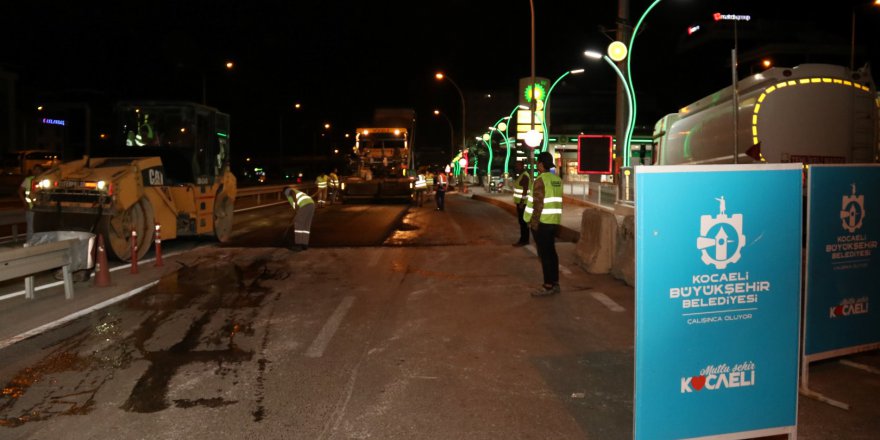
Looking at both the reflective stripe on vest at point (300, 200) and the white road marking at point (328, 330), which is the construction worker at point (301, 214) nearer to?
the reflective stripe on vest at point (300, 200)

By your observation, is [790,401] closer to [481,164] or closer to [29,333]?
[29,333]

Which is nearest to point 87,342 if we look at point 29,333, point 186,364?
point 29,333

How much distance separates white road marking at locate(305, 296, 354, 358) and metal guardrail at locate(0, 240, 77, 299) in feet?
11.9

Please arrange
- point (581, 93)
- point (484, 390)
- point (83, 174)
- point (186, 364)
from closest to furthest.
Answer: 1. point (484, 390)
2. point (186, 364)
3. point (83, 174)
4. point (581, 93)

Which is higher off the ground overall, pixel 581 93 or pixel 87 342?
pixel 581 93

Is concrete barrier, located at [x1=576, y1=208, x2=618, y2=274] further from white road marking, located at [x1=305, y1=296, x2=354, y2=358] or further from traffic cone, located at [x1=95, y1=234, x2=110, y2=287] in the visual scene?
traffic cone, located at [x1=95, y1=234, x2=110, y2=287]

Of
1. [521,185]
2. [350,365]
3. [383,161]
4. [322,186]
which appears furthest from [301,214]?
[383,161]

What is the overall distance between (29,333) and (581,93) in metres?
93.4

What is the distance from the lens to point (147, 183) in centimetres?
1336

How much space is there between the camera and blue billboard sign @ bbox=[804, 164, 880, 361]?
567 centimetres

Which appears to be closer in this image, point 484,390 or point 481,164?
point 484,390

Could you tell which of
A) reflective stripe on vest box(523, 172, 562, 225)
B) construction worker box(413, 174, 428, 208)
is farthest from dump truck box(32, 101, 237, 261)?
construction worker box(413, 174, 428, 208)

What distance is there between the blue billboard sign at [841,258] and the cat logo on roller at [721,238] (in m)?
1.88

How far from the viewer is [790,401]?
4.35 m
